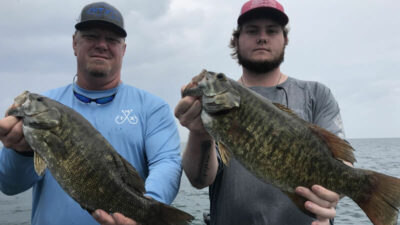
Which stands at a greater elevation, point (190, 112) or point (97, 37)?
point (97, 37)

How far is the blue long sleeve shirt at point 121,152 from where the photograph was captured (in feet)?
11.5

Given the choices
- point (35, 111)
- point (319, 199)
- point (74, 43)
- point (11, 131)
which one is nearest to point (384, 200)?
point (319, 199)

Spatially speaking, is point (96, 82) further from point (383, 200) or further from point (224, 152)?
point (383, 200)

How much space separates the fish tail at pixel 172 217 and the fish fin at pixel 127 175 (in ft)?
1.02

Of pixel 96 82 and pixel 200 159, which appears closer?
pixel 200 159

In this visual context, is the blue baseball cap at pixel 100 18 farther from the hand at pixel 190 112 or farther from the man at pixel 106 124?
the hand at pixel 190 112

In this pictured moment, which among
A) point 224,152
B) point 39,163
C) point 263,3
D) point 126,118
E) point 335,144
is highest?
point 263,3

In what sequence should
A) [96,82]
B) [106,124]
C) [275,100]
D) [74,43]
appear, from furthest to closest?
[74,43], [275,100], [96,82], [106,124]

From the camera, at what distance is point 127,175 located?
312 cm

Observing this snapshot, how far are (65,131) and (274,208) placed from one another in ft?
7.94

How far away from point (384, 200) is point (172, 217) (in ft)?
→ 6.37

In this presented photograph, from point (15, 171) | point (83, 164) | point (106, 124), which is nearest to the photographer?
point (83, 164)

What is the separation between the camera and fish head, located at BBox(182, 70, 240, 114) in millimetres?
3039

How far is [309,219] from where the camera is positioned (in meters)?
3.76
